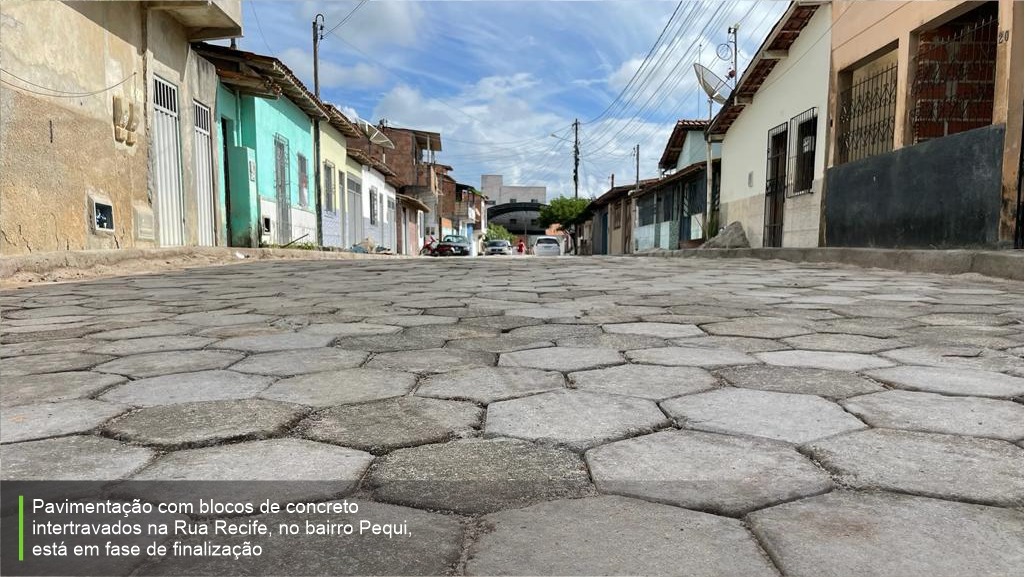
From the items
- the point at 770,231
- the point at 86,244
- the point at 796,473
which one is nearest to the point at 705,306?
the point at 796,473

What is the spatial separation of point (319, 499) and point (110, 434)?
1.96ft

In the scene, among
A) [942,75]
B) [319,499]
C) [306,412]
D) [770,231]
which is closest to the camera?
[319,499]

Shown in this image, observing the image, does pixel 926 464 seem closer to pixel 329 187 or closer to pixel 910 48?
pixel 910 48

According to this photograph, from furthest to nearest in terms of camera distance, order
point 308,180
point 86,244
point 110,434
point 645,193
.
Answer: point 645,193 → point 308,180 → point 86,244 → point 110,434

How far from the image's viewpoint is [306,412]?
1.40 meters

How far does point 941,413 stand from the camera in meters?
1.37

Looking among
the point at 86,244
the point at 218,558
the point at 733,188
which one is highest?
the point at 733,188

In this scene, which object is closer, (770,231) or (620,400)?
(620,400)

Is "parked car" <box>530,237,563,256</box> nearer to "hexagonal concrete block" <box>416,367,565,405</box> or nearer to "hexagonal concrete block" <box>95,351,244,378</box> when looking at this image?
"hexagonal concrete block" <box>95,351,244,378</box>

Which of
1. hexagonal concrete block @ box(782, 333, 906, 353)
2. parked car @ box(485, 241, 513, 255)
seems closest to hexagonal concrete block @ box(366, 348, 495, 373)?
hexagonal concrete block @ box(782, 333, 906, 353)

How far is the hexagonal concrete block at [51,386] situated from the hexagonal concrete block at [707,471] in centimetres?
136

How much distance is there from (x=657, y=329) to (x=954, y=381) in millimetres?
1082

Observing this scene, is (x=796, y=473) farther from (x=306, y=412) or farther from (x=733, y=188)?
(x=733, y=188)

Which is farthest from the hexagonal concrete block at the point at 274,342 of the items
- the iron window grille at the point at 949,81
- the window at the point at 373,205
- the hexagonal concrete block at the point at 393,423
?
the window at the point at 373,205
